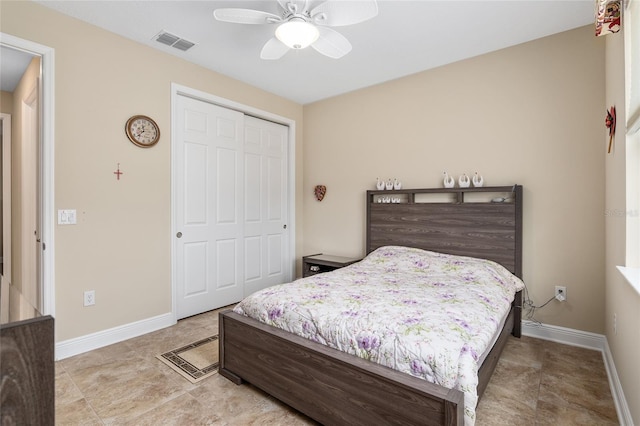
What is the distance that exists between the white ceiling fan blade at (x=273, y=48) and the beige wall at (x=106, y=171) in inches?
49.0

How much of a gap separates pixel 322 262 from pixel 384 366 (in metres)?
2.35

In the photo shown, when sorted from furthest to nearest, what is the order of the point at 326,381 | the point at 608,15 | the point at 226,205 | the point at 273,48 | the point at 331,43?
the point at 226,205 → the point at 273,48 → the point at 331,43 → the point at 608,15 → the point at 326,381

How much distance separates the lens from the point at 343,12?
192 cm

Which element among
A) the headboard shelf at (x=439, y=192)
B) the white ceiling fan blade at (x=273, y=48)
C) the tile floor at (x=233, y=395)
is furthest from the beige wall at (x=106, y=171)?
the headboard shelf at (x=439, y=192)

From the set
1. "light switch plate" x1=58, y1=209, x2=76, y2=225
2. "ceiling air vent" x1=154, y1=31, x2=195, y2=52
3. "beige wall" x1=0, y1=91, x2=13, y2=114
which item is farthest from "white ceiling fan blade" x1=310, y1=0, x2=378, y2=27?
"beige wall" x1=0, y1=91, x2=13, y2=114

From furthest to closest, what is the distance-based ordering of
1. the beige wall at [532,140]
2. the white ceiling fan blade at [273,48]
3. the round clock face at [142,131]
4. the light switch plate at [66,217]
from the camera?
the round clock face at [142,131] → the beige wall at [532,140] → the light switch plate at [66,217] → the white ceiling fan blade at [273,48]

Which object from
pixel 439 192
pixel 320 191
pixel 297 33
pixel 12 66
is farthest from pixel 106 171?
pixel 439 192

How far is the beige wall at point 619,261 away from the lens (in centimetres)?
153

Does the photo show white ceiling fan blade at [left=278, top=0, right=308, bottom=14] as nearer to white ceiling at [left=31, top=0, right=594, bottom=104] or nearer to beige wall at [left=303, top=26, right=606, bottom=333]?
white ceiling at [left=31, top=0, right=594, bottom=104]

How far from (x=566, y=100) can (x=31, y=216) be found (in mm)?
5019

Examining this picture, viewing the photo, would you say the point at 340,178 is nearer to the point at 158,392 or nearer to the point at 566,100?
the point at 566,100

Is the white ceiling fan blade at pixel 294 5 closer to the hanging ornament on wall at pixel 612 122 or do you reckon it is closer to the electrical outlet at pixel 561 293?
the hanging ornament on wall at pixel 612 122

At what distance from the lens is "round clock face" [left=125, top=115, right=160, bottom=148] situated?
2.85 m

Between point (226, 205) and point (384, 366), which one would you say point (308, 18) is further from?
point (226, 205)
